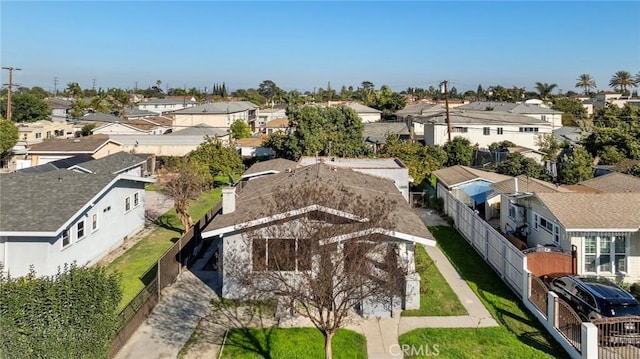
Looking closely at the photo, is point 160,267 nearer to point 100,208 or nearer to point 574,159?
point 100,208

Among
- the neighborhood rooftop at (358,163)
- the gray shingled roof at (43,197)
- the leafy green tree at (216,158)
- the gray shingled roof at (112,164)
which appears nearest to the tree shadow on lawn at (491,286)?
the neighborhood rooftop at (358,163)

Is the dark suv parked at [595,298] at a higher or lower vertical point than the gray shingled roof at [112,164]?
lower

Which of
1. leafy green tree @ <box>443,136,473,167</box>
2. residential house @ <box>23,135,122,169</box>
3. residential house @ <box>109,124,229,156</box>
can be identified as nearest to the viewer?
residential house @ <box>23,135,122,169</box>

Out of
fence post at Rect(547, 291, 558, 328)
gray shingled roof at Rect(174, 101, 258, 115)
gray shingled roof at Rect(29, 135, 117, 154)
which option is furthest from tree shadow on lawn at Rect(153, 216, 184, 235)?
gray shingled roof at Rect(174, 101, 258, 115)

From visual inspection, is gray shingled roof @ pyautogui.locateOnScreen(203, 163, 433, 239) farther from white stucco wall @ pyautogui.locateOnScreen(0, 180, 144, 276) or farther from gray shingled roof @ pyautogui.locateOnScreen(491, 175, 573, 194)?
white stucco wall @ pyautogui.locateOnScreen(0, 180, 144, 276)

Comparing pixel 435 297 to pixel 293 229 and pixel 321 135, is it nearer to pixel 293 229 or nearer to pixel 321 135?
pixel 293 229

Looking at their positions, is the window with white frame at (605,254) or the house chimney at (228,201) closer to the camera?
the window with white frame at (605,254)

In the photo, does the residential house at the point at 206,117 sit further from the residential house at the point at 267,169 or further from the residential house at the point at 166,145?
the residential house at the point at 267,169
